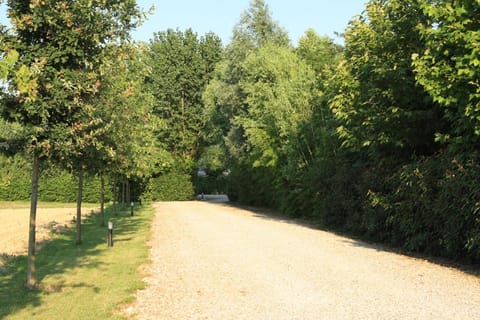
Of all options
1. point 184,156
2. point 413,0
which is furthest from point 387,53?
point 184,156

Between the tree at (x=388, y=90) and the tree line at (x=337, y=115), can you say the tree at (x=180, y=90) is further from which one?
the tree at (x=388, y=90)

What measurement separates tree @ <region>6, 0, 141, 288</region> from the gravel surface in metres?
3.10

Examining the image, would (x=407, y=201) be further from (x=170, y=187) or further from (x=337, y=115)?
(x=170, y=187)

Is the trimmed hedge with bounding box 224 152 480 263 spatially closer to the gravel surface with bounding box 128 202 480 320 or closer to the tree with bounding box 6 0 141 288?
the gravel surface with bounding box 128 202 480 320

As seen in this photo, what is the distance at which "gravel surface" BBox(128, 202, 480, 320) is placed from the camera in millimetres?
7367

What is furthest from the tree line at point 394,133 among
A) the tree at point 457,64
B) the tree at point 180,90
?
the tree at point 180,90

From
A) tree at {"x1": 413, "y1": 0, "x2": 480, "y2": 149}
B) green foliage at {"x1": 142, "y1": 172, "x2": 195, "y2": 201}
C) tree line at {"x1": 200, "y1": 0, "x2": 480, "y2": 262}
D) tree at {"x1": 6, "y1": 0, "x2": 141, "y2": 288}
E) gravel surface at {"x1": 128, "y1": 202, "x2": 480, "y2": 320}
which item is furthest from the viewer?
green foliage at {"x1": 142, "y1": 172, "x2": 195, "y2": 201}

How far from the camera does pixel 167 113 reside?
54156mm

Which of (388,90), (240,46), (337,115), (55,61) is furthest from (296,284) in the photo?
(240,46)

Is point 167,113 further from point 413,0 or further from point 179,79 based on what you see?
point 413,0

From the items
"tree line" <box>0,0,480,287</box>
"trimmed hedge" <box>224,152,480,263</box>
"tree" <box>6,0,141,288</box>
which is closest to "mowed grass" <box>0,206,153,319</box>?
"tree" <box>6,0,141,288</box>

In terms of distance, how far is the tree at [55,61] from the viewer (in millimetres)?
8523

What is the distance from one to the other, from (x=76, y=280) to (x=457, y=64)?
30.0ft

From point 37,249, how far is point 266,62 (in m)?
20.5
